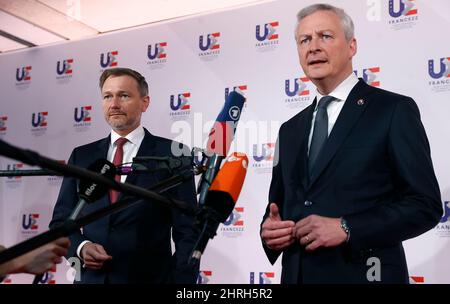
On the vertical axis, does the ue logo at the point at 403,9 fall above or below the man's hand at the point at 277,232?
above

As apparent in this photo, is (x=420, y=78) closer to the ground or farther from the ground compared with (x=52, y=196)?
farther from the ground

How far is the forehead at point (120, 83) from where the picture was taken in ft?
6.54

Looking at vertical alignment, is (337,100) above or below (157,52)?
below

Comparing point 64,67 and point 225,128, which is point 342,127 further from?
point 64,67

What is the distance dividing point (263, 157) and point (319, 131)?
1.45 meters

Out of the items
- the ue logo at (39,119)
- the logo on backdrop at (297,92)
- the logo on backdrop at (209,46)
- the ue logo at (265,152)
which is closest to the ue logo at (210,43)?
the logo on backdrop at (209,46)

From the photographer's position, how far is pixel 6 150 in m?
0.71

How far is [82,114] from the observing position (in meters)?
3.42

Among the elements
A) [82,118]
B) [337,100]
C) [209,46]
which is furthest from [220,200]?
[82,118]

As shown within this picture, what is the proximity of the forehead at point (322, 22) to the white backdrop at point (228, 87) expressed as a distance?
1.23m

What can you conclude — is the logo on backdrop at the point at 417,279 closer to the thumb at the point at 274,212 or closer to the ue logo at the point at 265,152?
the ue logo at the point at 265,152
